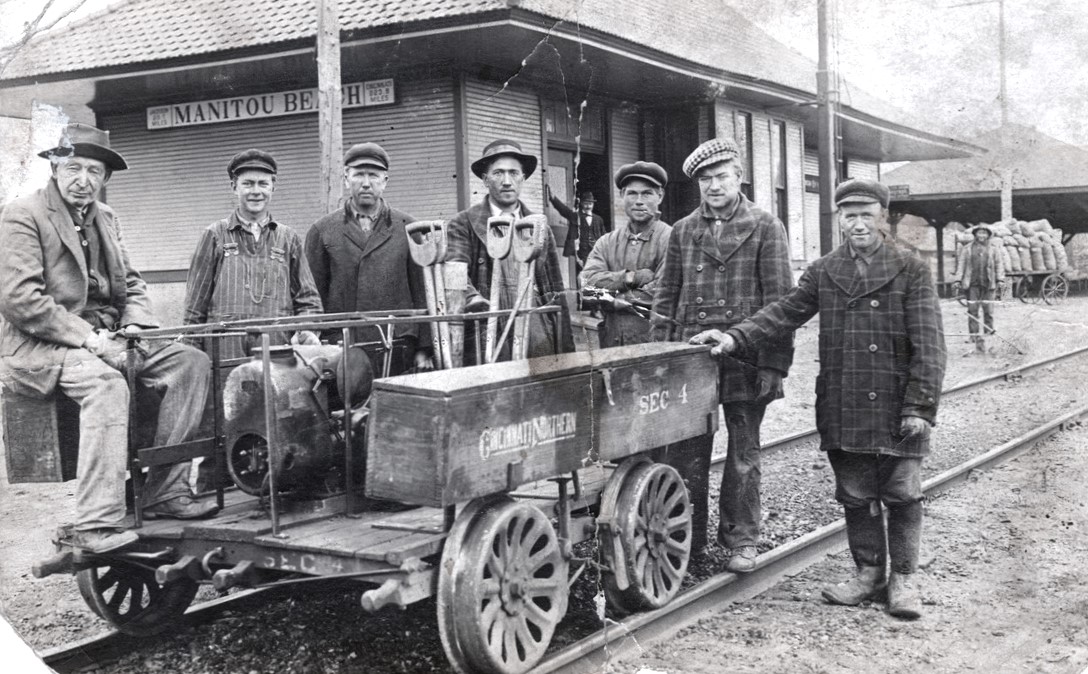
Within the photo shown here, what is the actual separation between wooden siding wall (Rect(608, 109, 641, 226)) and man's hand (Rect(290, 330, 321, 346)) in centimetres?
552

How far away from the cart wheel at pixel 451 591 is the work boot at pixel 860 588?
81.7 inches

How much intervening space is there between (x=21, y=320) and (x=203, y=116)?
30.2 ft

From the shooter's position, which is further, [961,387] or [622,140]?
[961,387]

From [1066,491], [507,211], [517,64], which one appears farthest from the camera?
[517,64]

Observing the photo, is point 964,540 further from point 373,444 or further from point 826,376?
point 373,444

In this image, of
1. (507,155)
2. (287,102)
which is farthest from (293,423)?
(287,102)

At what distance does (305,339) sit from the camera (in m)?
4.48

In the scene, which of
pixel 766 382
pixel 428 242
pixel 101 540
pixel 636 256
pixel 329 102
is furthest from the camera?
pixel 329 102

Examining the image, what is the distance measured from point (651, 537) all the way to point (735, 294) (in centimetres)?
141

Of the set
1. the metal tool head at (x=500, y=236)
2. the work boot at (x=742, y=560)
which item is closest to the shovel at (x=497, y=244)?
the metal tool head at (x=500, y=236)

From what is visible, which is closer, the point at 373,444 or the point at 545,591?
the point at 373,444

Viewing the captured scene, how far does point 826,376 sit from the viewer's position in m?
4.71

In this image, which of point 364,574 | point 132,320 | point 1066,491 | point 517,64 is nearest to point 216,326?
point 132,320

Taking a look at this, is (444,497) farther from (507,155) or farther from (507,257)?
(507,155)
